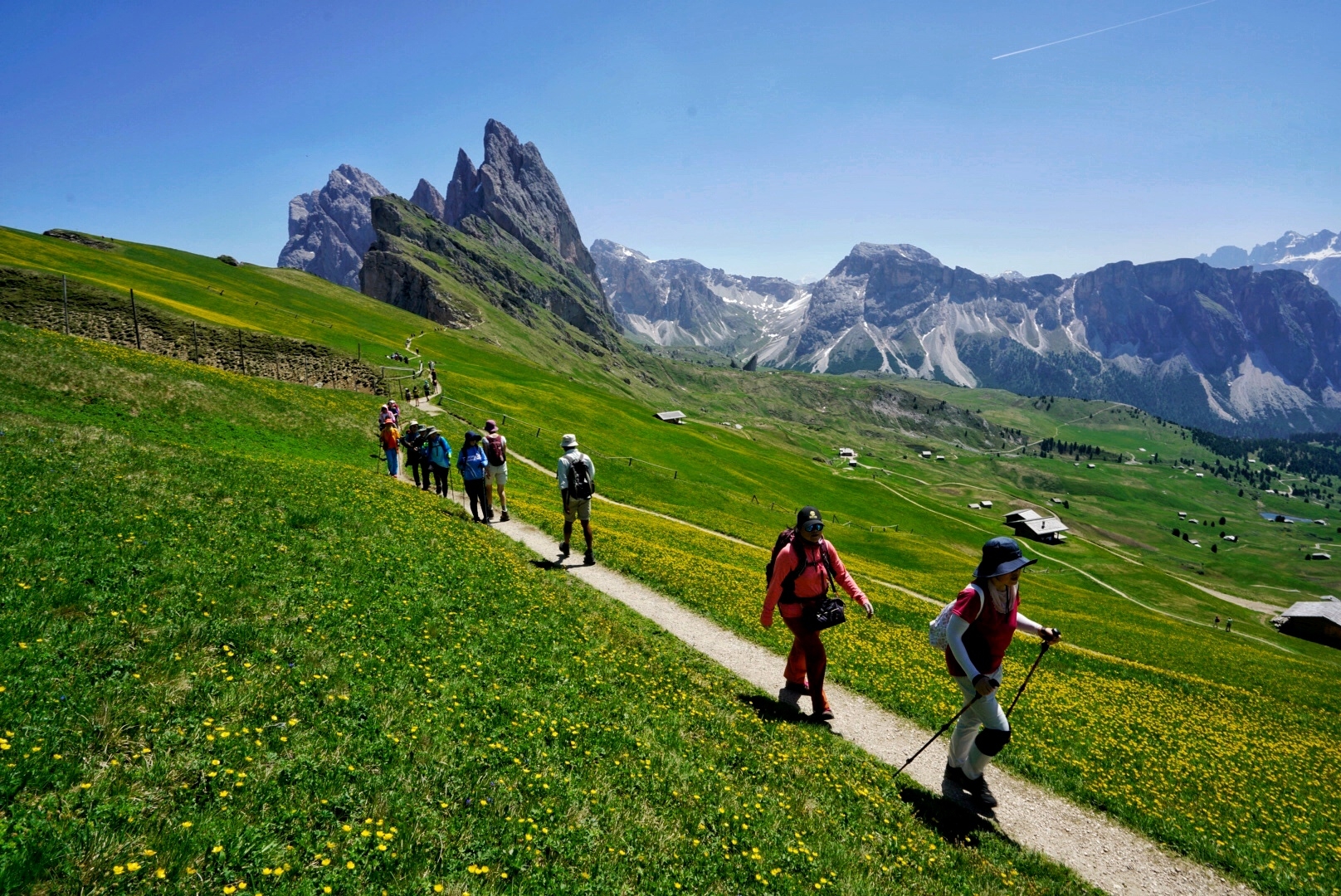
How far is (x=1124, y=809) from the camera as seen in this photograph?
44.2ft

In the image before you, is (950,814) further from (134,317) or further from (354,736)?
(134,317)

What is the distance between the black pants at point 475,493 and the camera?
2739 centimetres

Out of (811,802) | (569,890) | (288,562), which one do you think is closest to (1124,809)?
(811,802)

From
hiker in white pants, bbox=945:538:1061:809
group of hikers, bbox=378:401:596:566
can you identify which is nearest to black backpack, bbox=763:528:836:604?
hiker in white pants, bbox=945:538:1061:809

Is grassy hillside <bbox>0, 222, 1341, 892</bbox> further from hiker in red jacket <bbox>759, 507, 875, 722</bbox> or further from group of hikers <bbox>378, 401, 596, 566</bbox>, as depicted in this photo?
hiker in red jacket <bbox>759, 507, 875, 722</bbox>

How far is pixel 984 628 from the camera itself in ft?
38.4

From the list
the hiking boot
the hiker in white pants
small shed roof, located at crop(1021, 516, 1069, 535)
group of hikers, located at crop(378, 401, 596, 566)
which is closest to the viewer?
the hiker in white pants

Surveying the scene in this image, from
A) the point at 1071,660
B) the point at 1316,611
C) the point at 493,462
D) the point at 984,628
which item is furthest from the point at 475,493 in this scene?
the point at 1316,611

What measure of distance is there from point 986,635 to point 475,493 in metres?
22.2

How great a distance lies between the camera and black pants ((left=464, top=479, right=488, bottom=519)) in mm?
27391

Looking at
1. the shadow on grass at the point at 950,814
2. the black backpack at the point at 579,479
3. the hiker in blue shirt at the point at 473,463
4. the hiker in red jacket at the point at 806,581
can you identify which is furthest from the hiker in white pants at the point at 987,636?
the hiker in blue shirt at the point at 473,463

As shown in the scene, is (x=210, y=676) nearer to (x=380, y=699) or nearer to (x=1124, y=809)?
(x=380, y=699)

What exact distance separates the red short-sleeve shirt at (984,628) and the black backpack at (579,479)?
14.8m

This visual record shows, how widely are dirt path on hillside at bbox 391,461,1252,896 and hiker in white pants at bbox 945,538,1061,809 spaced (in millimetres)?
1263
